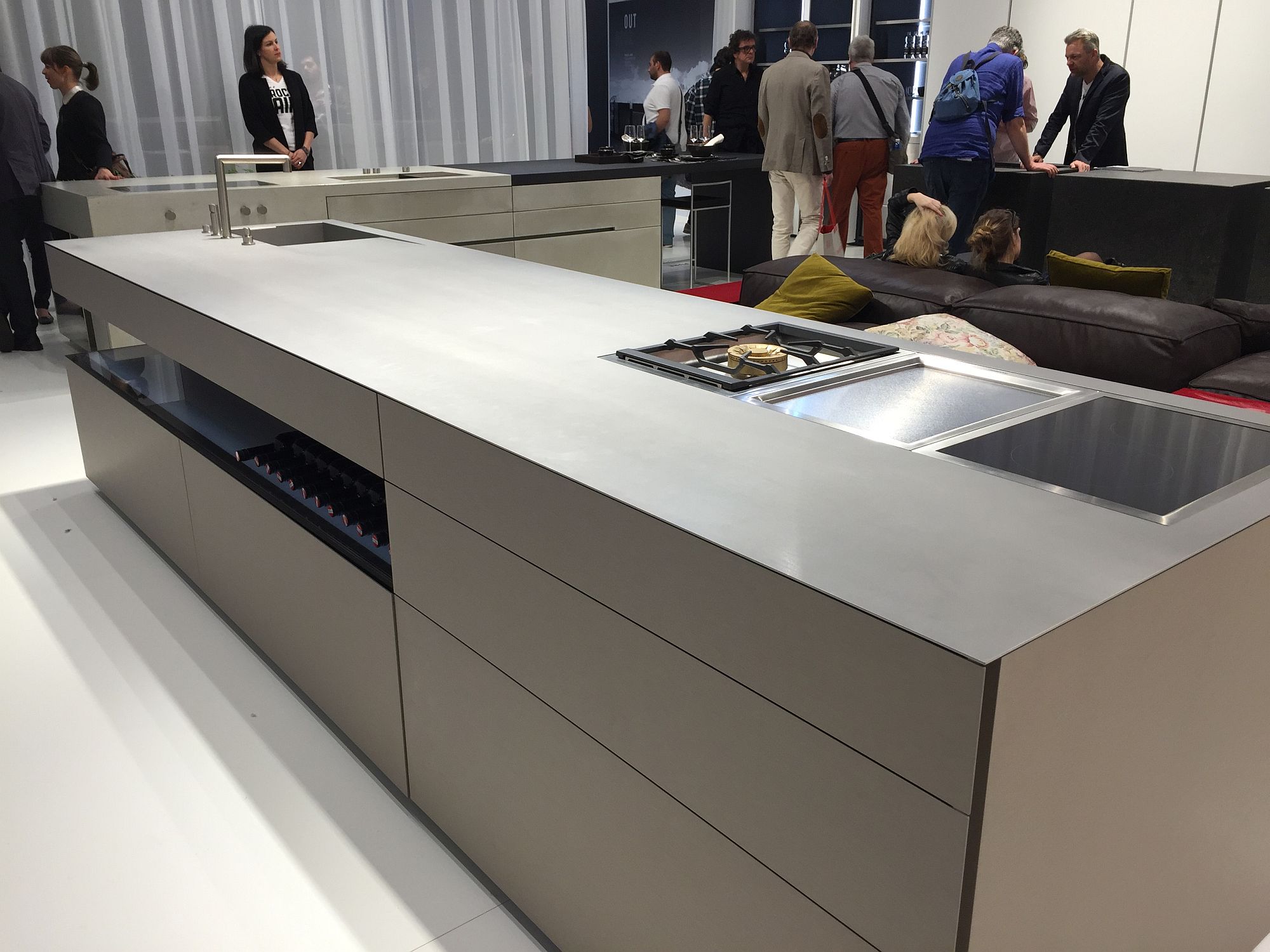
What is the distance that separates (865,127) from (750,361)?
489 cm

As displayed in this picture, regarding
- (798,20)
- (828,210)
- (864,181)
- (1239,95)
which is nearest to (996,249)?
(864,181)

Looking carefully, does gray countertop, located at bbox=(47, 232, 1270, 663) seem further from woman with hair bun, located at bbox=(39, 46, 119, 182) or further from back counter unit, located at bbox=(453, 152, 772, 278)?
woman with hair bun, located at bbox=(39, 46, 119, 182)

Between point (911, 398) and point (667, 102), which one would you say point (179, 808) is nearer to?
point (911, 398)

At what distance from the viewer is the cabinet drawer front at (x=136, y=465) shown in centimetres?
260

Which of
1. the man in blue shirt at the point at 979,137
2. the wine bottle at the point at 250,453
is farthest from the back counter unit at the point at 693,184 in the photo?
the wine bottle at the point at 250,453

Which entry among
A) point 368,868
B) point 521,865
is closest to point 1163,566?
point 521,865

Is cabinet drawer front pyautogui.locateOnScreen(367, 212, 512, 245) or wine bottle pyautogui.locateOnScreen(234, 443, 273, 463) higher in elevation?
cabinet drawer front pyautogui.locateOnScreen(367, 212, 512, 245)

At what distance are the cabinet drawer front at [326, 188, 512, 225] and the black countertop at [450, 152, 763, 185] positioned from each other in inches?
7.0

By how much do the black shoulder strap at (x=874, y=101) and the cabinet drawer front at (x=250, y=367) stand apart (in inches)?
177

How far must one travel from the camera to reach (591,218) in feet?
18.6

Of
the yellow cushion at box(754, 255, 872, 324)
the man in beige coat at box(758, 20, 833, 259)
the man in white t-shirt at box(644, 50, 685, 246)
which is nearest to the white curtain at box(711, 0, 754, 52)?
the man in white t-shirt at box(644, 50, 685, 246)

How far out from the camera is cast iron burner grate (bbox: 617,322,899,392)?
5.36 feet

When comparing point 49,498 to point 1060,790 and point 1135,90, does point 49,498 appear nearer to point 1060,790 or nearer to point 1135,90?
point 1060,790

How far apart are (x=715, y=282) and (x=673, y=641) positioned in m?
5.96
